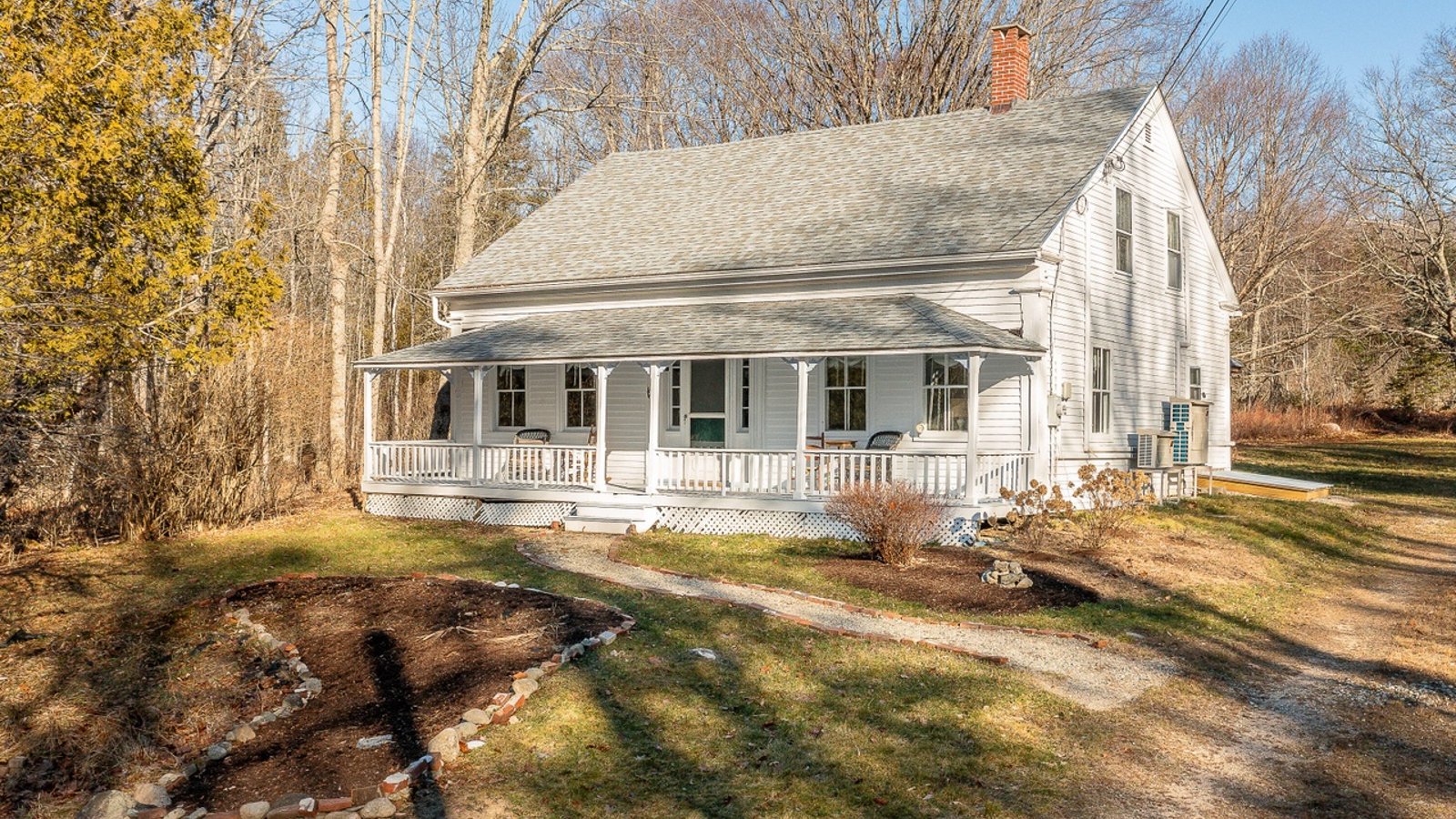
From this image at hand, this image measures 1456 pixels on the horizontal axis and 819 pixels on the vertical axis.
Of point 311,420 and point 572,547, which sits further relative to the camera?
point 311,420

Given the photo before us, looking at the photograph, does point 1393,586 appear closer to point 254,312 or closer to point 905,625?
point 905,625

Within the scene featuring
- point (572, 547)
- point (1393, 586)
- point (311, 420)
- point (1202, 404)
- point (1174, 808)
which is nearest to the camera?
point (1174, 808)

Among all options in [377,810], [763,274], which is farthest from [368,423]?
[377,810]

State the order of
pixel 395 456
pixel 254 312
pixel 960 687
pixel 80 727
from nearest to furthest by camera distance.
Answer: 1. pixel 80 727
2. pixel 960 687
3. pixel 254 312
4. pixel 395 456

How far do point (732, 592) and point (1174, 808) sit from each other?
6.08 m

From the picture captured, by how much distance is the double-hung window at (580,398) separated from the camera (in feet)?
68.0

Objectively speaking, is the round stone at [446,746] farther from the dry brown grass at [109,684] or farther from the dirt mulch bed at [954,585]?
the dirt mulch bed at [954,585]

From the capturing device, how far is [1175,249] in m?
21.9

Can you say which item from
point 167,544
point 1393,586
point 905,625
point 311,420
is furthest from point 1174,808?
point 311,420

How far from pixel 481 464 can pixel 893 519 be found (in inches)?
325

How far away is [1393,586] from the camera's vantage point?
45.9 ft

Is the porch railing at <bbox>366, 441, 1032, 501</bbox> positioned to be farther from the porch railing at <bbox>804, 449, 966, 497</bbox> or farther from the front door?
the front door

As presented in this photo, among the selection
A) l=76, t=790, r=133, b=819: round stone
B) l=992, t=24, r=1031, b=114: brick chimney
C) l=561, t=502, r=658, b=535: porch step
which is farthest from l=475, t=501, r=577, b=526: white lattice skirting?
l=76, t=790, r=133, b=819: round stone

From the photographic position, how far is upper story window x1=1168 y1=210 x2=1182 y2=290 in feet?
71.4
